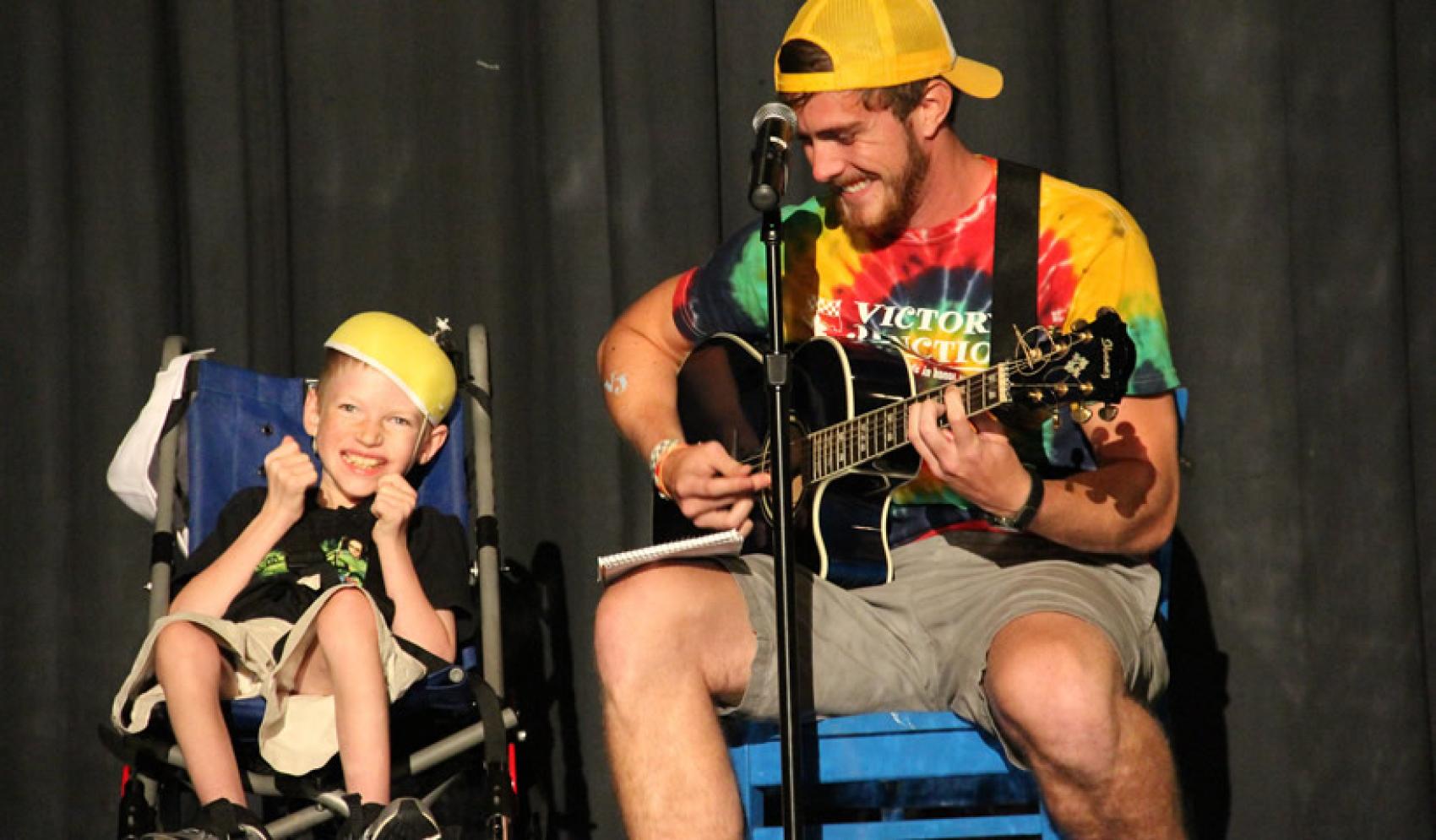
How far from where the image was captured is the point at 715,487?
2.21 m

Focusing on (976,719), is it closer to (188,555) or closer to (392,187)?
(188,555)

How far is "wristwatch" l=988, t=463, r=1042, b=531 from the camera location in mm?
2070

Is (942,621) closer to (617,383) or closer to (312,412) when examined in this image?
(617,383)

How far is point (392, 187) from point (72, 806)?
129cm

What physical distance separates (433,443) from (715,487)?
81 centimetres

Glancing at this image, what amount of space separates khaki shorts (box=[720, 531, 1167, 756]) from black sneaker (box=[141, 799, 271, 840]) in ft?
2.09

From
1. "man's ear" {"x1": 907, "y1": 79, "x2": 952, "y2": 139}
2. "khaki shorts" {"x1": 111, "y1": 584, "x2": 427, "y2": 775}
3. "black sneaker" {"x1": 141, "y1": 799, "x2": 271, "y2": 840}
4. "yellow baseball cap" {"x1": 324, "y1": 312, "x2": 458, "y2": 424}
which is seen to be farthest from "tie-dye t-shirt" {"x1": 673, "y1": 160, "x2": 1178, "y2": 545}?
"black sneaker" {"x1": 141, "y1": 799, "x2": 271, "y2": 840}

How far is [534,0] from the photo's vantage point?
3.17m

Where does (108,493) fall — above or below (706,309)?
below

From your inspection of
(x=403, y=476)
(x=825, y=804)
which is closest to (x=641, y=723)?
(x=825, y=804)

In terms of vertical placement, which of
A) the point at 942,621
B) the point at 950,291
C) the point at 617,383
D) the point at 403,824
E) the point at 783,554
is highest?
the point at 950,291

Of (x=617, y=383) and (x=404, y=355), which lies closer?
(x=617, y=383)

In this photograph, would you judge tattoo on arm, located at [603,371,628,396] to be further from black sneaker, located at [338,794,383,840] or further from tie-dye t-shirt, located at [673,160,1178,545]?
black sneaker, located at [338,794,383,840]

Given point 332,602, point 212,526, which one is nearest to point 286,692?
point 332,602
